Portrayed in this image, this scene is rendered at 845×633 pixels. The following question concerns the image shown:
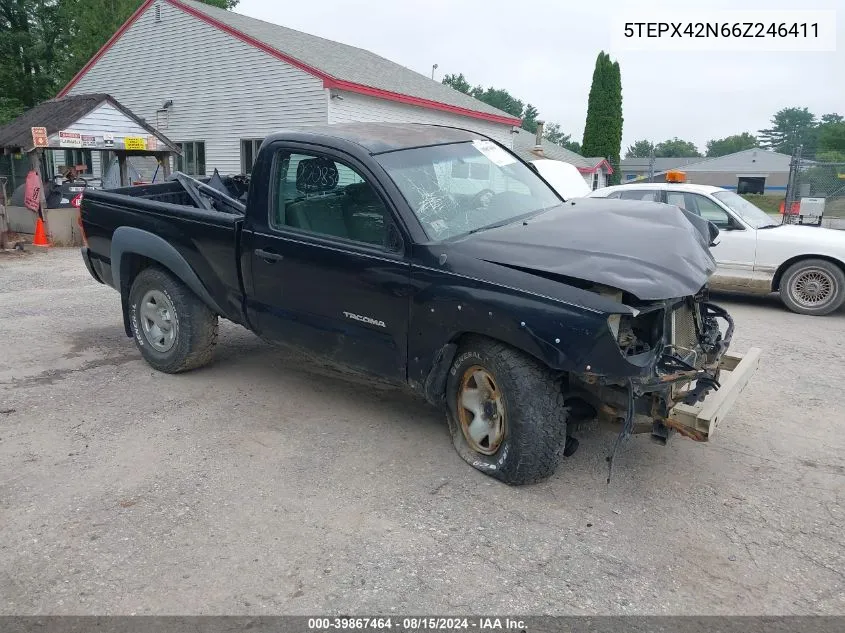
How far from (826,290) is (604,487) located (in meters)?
6.08

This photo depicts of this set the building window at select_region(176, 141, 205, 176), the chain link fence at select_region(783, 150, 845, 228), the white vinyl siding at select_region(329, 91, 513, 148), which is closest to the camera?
the chain link fence at select_region(783, 150, 845, 228)

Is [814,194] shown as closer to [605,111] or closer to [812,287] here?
[812,287]

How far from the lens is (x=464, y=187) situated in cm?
444

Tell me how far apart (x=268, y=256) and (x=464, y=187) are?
1.39 m

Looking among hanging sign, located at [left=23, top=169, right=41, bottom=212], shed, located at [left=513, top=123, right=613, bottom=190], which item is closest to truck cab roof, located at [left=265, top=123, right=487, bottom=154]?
hanging sign, located at [left=23, top=169, right=41, bottom=212]

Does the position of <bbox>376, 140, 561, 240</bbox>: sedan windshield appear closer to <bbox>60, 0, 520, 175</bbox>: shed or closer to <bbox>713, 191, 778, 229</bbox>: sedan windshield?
<bbox>713, 191, 778, 229</bbox>: sedan windshield

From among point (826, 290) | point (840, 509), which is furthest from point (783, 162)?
point (840, 509)

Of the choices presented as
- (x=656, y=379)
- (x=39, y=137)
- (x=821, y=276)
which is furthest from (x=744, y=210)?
(x=39, y=137)

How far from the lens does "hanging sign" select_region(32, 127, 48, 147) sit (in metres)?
13.6

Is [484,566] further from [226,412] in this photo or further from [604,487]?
[226,412]

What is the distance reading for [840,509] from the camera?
3586 mm

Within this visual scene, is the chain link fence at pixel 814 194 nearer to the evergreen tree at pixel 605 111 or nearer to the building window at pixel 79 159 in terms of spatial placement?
the building window at pixel 79 159

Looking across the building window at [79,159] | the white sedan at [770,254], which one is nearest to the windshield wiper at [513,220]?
the white sedan at [770,254]

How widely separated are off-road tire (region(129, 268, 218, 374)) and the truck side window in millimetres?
1233
